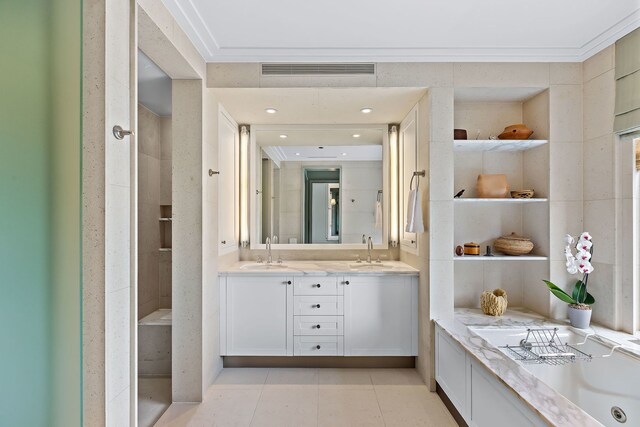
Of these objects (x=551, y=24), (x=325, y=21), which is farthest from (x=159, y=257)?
(x=551, y=24)

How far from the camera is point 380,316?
288 centimetres

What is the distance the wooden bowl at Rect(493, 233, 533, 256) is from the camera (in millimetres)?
2688

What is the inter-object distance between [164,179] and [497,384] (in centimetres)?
331

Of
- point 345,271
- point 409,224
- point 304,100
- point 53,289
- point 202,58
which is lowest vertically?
point 345,271

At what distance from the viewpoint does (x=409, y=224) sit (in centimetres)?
273

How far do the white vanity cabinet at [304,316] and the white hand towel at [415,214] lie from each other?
516 mm

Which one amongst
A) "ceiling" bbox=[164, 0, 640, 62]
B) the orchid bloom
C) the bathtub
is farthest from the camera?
the orchid bloom

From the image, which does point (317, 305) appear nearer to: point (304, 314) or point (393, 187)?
point (304, 314)

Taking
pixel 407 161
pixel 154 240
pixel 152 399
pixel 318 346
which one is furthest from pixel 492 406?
pixel 154 240

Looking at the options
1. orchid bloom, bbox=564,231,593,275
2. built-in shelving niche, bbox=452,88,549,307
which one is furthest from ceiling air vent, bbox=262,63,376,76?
orchid bloom, bbox=564,231,593,275

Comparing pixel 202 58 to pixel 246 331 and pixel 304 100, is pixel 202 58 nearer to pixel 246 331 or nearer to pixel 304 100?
pixel 304 100

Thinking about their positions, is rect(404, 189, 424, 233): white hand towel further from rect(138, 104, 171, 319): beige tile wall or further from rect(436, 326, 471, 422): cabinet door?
rect(138, 104, 171, 319): beige tile wall

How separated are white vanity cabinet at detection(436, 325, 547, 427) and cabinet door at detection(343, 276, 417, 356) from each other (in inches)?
14.2

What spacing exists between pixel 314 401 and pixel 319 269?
0.97 meters
